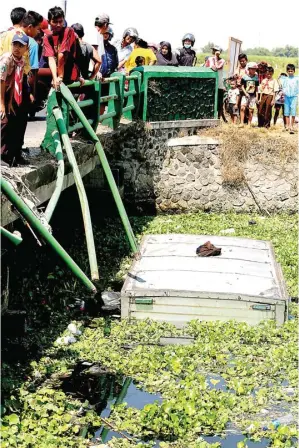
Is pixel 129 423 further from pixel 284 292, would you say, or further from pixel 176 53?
pixel 176 53

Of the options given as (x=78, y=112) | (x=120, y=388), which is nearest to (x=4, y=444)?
(x=120, y=388)

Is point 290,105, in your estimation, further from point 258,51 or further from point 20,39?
point 258,51

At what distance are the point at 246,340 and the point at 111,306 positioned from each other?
184 centimetres

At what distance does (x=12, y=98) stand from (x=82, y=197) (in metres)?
1.34

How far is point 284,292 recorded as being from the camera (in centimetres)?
942

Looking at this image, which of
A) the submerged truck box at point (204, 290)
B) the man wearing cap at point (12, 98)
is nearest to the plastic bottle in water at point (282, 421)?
the submerged truck box at point (204, 290)

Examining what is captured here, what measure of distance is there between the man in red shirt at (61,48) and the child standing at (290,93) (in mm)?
7516

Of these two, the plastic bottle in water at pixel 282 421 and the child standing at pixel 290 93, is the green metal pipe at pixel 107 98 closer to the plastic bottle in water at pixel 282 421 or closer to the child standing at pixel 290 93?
the child standing at pixel 290 93

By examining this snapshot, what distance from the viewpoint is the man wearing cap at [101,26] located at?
1266cm

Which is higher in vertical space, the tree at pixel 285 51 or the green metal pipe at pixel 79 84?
the green metal pipe at pixel 79 84

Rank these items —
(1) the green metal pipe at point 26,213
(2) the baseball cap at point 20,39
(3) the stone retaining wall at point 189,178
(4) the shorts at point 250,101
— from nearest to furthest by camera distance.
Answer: (1) the green metal pipe at point 26,213 < (2) the baseball cap at point 20,39 < (3) the stone retaining wall at point 189,178 < (4) the shorts at point 250,101

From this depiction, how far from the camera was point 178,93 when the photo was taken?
1573cm

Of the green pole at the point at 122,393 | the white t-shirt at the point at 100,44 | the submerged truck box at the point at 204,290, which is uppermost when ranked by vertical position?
the white t-shirt at the point at 100,44

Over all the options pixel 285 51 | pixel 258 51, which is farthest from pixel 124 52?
pixel 285 51
